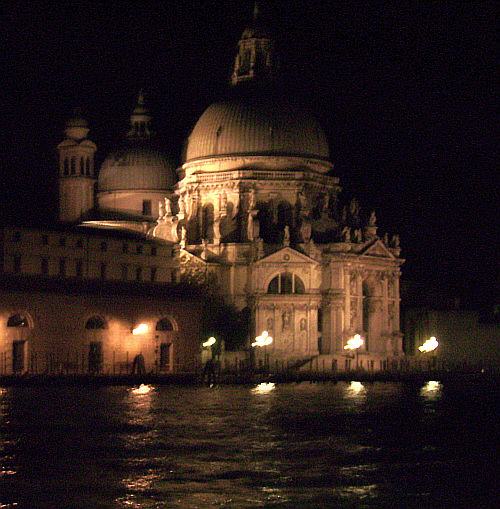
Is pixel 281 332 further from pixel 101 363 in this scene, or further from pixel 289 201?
pixel 101 363

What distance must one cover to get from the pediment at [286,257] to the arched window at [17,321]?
28.0m

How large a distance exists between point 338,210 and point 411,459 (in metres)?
77.0

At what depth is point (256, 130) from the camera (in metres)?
108

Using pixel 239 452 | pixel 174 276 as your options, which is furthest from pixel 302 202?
pixel 239 452

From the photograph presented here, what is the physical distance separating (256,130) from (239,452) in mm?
70124

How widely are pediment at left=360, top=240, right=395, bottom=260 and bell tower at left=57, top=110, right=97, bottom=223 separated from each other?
1902cm

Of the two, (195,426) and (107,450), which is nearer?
(107,450)

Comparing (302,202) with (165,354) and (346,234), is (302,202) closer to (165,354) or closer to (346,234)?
(346,234)

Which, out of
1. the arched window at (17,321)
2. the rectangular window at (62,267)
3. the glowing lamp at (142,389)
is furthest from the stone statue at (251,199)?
the glowing lamp at (142,389)

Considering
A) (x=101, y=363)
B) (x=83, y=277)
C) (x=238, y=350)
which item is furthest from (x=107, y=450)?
(x=238, y=350)

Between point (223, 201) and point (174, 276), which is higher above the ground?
point (223, 201)

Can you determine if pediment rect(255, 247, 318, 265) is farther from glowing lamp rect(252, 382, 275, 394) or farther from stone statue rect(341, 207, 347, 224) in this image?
glowing lamp rect(252, 382, 275, 394)

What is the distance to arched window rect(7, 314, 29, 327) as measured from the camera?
78.1 metres

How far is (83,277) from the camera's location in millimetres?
90438
